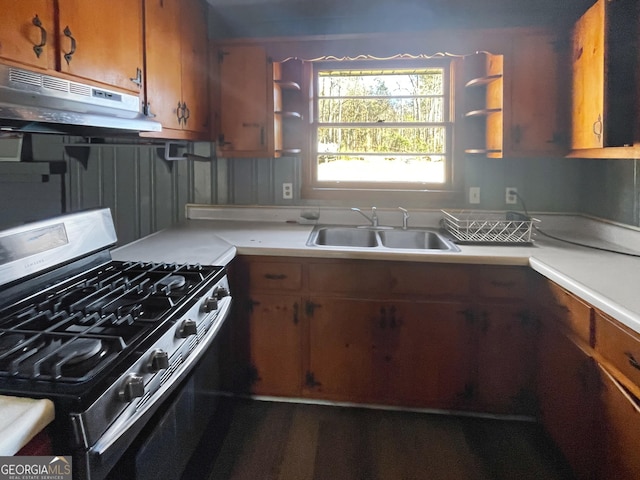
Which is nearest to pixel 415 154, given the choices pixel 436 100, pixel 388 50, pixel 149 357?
pixel 436 100

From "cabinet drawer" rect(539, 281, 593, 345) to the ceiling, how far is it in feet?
5.14

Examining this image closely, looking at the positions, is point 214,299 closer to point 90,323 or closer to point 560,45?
point 90,323

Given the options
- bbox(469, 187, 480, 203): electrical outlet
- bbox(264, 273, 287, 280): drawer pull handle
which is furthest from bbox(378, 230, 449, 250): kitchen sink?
bbox(264, 273, 287, 280): drawer pull handle

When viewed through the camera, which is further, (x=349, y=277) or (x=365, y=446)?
(x=349, y=277)

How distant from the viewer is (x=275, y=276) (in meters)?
2.23

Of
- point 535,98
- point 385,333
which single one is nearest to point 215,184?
point 385,333

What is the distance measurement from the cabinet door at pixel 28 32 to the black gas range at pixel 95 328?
0.49m

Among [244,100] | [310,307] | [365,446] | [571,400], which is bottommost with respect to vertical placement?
[365,446]

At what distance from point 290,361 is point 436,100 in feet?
5.74

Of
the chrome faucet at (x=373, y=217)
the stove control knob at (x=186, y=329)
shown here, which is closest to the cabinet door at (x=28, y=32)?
the stove control knob at (x=186, y=329)

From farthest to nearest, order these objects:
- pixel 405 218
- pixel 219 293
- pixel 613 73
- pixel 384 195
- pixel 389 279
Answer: pixel 384 195 → pixel 405 218 → pixel 389 279 → pixel 613 73 → pixel 219 293

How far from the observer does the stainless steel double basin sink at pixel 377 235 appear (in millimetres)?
2600

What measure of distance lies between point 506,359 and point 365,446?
744mm

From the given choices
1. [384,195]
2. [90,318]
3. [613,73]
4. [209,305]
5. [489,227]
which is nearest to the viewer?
[90,318]
